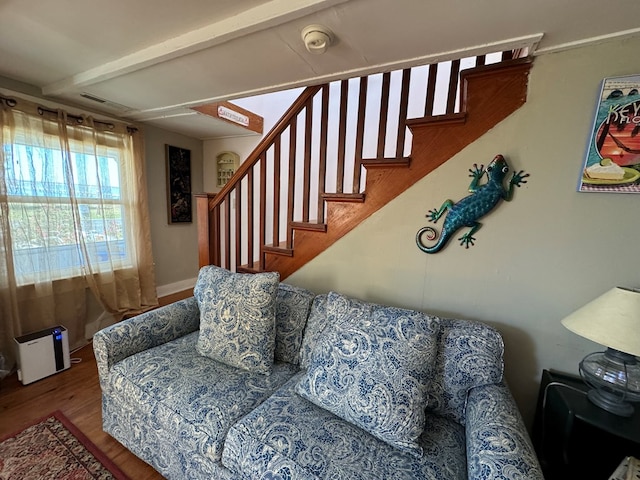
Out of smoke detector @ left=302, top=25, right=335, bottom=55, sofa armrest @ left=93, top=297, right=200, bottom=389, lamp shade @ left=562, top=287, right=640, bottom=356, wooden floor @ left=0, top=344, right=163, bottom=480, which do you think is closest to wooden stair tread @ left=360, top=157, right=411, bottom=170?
smoke detector @ left=302, top=25, right=335, bottom=55

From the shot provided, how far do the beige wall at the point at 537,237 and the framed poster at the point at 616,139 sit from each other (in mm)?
36

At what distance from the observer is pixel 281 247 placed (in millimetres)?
A: 2008

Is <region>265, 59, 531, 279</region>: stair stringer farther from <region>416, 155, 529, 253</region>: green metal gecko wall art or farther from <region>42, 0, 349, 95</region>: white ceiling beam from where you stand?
<region>42, 0, 349, 95</region>: white ceiling beam

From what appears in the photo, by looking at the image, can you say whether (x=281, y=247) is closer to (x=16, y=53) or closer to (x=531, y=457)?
(x=531, y=457)

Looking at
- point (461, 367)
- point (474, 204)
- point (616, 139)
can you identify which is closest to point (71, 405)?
point (461, 367)

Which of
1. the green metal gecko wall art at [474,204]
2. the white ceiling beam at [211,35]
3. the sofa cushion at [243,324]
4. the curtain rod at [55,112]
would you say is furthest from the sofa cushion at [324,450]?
the curtain rod at [55,112]

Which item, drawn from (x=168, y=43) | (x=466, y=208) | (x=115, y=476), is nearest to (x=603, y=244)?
(x=466, y=208)

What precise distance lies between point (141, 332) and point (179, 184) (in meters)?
2.44

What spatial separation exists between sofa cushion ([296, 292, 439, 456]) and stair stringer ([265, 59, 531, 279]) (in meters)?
0.67

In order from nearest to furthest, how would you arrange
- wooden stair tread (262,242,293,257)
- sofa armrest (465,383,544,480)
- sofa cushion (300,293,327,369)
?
sofa armrest (465,383,544,480) < sofa cushion (300,293,327,369) < wooden stair tread (262,242,293,257)

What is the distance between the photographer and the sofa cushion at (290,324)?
1477 mm

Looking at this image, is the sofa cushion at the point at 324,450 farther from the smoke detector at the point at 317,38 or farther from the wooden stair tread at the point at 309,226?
the smoke detector at the point at 317,38

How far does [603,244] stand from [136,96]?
123 inches

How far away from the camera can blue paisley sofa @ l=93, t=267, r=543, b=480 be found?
2.95ft
